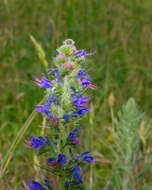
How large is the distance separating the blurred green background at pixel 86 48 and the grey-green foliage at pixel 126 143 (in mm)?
488

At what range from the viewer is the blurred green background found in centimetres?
328

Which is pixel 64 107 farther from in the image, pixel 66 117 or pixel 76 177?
pixel 76 177

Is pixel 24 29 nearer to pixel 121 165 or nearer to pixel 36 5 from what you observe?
pixel 36 5

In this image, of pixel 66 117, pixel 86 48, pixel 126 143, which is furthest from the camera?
pixel 86 48

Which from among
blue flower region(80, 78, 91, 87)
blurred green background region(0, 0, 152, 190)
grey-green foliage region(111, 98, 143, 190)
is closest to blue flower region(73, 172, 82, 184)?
blue flower region(80, 78, 91, 87)

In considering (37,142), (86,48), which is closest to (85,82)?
(37,142)

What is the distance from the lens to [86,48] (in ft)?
10.5

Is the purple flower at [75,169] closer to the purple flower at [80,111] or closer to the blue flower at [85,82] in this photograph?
the purple flower at [80,111]

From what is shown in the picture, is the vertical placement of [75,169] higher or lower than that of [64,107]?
lower

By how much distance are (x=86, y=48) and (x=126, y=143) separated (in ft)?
3.89

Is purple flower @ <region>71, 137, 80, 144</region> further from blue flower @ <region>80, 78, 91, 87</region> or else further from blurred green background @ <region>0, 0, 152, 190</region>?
blurred green background @ <region>0, 0, 152, 190</region>

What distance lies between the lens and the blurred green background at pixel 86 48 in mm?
3284

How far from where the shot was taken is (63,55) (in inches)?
60.7

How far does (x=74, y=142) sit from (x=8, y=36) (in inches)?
96.8
